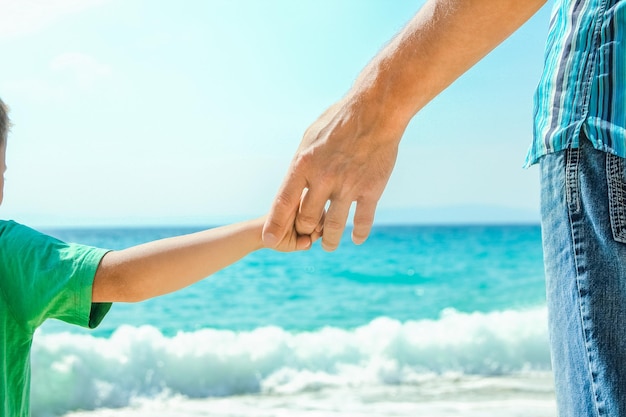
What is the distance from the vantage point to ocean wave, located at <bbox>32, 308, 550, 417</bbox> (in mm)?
6504

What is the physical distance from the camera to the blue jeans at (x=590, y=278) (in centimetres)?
100

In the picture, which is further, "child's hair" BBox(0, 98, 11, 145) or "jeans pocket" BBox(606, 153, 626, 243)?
"child's hair" BBox(0, 98, 11, 145)

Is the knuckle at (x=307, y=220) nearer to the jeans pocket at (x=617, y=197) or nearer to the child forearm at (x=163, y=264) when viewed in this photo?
the child forearm at (x=163, y=264)

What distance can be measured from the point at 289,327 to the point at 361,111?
10466mm

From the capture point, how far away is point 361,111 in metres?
1.34

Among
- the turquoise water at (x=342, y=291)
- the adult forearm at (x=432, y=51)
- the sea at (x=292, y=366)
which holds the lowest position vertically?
the sea at (x=292, y=366)

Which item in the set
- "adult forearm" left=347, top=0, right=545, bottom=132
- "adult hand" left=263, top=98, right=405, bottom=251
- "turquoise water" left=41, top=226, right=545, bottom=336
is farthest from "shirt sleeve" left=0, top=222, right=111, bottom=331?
"turquoise water" left=41, top=226, right=545, bottom=336

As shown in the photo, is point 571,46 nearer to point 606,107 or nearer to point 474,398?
point 606,107

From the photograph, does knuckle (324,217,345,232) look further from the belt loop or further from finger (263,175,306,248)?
the belt loop

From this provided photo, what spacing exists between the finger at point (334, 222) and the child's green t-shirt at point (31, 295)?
0.51 metres

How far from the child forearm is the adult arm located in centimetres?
10

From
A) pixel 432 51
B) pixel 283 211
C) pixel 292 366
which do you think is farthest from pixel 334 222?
pixel 292 366

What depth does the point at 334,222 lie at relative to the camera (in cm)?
155

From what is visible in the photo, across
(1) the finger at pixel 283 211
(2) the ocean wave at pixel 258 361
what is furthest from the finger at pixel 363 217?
(2) the ocean wave at pixel 258 361
